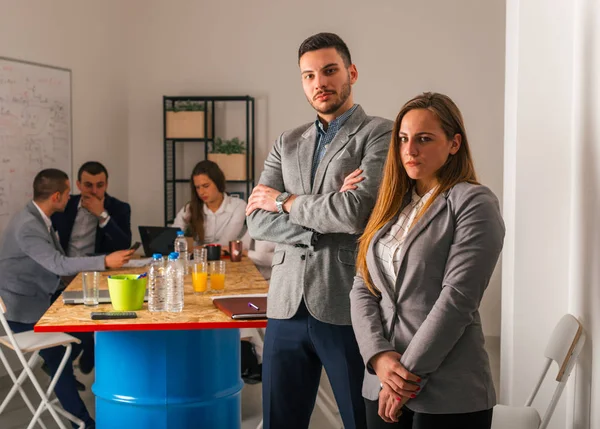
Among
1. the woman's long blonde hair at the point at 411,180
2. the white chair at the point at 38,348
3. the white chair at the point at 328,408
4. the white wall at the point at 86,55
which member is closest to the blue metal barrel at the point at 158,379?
the white chair at the point at 38,348

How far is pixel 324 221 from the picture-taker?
7.98ft

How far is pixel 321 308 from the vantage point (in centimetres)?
246

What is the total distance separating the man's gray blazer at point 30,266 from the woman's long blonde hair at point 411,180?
2.57 meters

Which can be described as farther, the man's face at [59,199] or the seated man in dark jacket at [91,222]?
the seated man in dark jacket at [91,222]

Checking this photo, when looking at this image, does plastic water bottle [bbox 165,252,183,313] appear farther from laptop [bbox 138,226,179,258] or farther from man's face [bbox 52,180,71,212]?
laptop [bbox 138,226,179,258]

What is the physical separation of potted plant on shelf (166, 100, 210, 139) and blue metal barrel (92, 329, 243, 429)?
12.0 feet

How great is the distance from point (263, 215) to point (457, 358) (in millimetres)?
1006

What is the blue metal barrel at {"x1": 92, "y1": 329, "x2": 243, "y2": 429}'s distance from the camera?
3.02m

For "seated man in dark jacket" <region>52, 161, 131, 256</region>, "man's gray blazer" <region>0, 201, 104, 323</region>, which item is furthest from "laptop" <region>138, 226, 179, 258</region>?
"man's gray blazer" <region>0, 201, 104, 323</region>

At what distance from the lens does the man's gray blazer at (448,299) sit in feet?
6.12

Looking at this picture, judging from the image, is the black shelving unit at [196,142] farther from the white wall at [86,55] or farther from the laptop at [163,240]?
the laptop at [163,240]

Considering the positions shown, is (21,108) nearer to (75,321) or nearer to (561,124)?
(75,321)

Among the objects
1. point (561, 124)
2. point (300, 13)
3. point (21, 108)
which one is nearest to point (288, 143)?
point (561, 124)

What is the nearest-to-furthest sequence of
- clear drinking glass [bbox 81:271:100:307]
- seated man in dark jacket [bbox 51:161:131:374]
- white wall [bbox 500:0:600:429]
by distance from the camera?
white wall [bbox 500:0:600:429]
clear drinking glass [bbox 81:271:100:307]
seated man in dark jacket [bbox 51:161:131:374]
